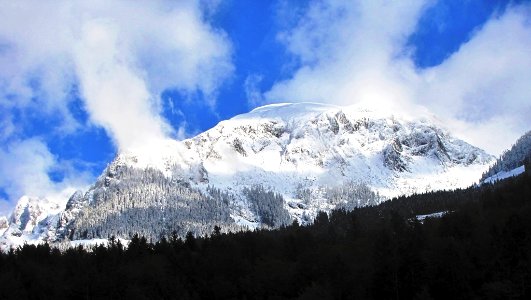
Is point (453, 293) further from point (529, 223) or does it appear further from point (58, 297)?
point (58, 297)

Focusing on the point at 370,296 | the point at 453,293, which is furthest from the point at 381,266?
the point at 453,293

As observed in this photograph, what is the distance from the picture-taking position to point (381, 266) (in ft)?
376

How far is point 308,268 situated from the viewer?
132 m

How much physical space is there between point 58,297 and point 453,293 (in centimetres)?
7659

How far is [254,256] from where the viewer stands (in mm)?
161875

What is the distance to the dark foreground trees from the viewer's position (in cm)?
11138

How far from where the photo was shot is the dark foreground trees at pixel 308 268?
111 metres

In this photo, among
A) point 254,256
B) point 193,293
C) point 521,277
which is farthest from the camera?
point 254,256

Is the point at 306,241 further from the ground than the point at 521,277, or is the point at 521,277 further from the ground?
the point at 306,241

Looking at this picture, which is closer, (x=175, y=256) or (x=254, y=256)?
(x=175, y=256)

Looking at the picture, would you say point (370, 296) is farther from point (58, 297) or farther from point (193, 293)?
point (58, 297)

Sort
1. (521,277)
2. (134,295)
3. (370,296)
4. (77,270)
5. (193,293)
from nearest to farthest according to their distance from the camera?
1. (521,277)
2. (370,296)
3. (134,295)
4. (193,293)
5. (77,270)

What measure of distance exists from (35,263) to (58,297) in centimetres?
2684

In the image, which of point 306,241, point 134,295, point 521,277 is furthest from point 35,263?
point 521,277
